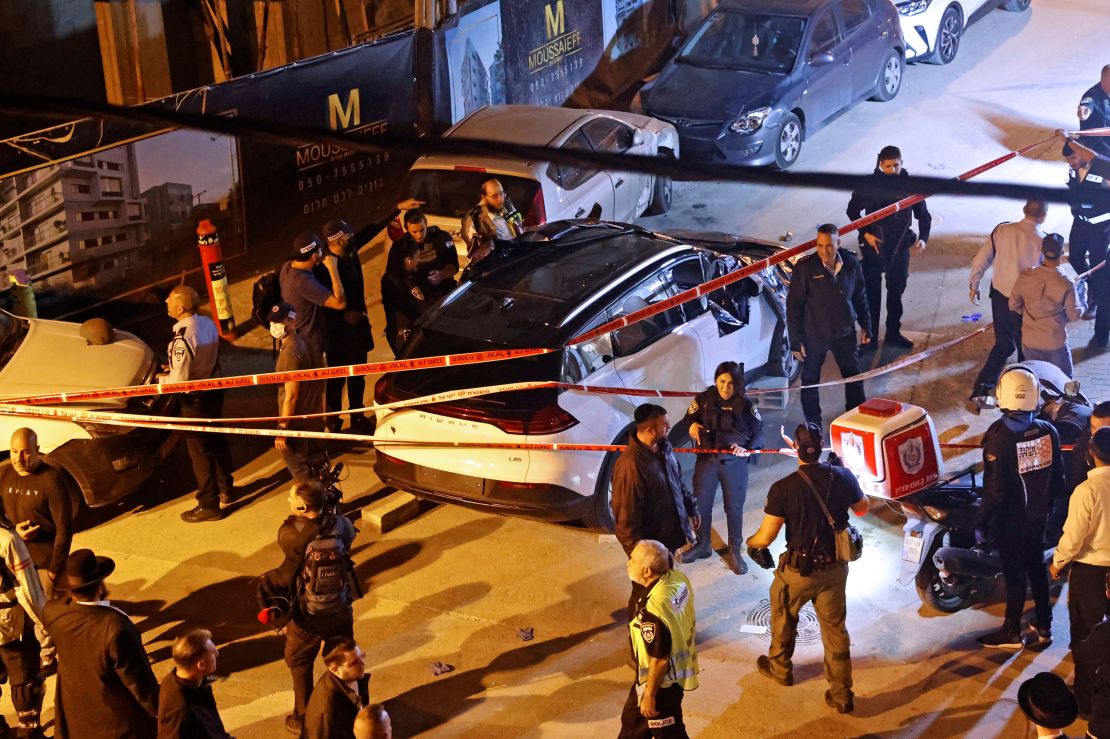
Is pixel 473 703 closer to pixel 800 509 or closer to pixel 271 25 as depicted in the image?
pixel 800 509

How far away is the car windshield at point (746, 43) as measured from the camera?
15.0 metres

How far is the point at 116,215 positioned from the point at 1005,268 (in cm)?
818

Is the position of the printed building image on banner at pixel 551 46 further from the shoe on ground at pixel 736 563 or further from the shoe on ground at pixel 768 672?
the shoe on ground at pixel 768 672

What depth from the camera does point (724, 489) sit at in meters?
8.41

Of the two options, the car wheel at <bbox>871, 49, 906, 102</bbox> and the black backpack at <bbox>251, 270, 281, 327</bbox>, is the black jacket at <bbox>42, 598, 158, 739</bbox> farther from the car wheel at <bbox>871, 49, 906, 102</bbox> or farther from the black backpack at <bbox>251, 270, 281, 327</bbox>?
the car wheel at <bbox>871, 49, 906, 102</bbox>

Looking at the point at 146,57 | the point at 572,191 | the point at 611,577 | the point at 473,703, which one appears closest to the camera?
the point at 473,703

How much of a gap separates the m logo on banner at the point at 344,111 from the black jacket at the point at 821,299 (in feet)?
21.5

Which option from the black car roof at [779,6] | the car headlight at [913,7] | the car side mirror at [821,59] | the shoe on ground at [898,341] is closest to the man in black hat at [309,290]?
the shoe on ground at [898,341]

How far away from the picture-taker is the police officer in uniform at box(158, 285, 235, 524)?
9.16 metres

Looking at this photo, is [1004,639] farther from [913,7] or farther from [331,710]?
A: [913,7]

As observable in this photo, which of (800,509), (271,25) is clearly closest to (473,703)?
(800,509)

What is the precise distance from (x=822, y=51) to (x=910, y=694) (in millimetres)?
9715

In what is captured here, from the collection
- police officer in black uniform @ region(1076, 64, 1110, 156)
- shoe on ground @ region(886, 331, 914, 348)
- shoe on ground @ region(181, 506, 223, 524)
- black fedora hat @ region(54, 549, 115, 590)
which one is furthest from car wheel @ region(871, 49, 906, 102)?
black fedora hat @ region(54, 549, 115, 590)

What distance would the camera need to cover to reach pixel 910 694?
715 centimetres
